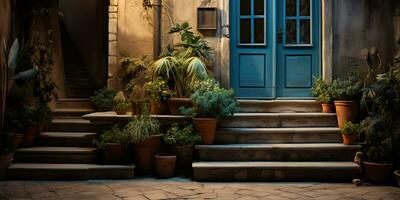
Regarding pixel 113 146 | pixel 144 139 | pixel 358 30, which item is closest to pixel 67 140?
pixel 113 146

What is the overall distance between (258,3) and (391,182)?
377cm

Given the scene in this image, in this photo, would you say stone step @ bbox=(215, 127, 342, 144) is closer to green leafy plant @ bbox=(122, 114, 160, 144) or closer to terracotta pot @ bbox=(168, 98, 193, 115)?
terracotta pot @ bbox=(168, 98, 193, 115)

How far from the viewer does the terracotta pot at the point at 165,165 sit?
20.7ft

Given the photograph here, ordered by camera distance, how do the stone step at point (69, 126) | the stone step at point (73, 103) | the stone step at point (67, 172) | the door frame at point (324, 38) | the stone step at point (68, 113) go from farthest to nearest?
the stone step at point (73, 103) < the stone step at point (68, 113) < the door frame at point (324, 38) < the stone step at point (69, 126) < the stone step at point (67, 172)

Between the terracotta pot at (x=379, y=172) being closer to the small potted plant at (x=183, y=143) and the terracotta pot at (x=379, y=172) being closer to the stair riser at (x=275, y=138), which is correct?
the stair riser at (x=275, y=138)

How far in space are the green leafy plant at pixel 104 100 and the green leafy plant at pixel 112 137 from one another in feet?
4.43

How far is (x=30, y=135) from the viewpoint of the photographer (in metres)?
6.98

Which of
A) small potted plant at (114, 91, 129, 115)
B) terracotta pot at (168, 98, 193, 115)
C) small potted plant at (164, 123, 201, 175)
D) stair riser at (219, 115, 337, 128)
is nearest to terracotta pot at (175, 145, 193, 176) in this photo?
small potted plant at (164, 123, 201, 175)

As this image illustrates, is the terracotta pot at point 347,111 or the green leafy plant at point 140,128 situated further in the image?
the terracotta pot at point 347,111

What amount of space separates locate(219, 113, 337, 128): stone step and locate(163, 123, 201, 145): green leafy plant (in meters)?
0.84

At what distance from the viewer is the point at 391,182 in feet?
19.9

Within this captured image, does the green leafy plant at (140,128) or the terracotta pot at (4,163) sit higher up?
the green leafy plant at (140,128)

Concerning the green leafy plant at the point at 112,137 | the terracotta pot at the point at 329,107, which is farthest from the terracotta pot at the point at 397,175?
the green leafy plant at the point at 112,137

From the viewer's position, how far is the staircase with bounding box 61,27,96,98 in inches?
393
